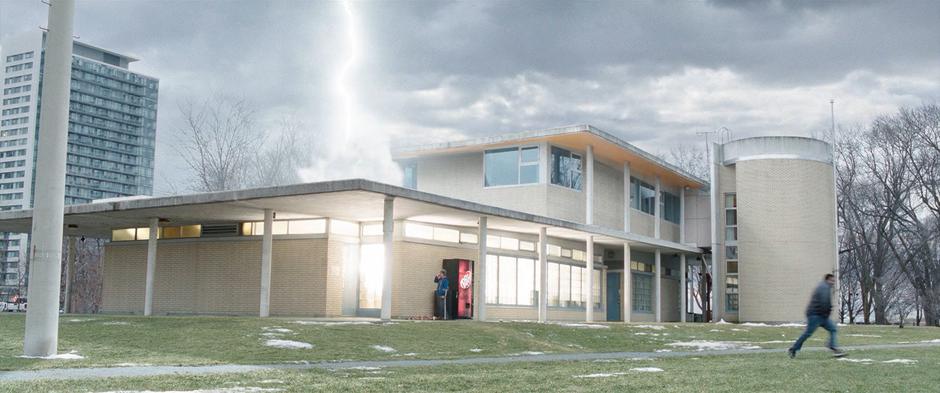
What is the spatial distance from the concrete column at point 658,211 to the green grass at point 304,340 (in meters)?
18.0

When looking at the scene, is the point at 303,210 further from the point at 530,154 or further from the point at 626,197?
the point at 626,197

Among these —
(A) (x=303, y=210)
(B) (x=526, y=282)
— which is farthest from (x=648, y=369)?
(B) (x=526, y=282)

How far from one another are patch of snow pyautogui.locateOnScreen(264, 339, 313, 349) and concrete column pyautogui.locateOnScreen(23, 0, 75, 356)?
164 inches

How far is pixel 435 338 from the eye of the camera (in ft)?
67.6

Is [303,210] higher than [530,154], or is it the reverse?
[530,154]

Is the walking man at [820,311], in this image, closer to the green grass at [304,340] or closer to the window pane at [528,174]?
the green grass at [304,340]

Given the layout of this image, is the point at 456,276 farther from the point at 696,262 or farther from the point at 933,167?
the point at 933,167

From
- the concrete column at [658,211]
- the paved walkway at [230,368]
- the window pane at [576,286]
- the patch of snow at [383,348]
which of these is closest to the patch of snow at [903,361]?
the paved walkway at [230,368]

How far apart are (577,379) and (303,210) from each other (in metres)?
16.1

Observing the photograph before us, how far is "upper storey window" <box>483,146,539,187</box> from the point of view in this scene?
116 ft

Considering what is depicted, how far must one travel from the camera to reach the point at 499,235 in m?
33.2

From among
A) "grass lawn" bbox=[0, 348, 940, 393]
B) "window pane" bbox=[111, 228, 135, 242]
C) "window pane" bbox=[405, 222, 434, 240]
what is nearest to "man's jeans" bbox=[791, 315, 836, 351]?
"grass lawn" bbox=[0, 348, 940, 393]

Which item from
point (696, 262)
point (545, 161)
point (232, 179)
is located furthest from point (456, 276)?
point (232, 179)

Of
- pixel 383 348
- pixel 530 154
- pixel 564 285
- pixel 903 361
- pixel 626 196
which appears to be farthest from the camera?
pixel 626 196
